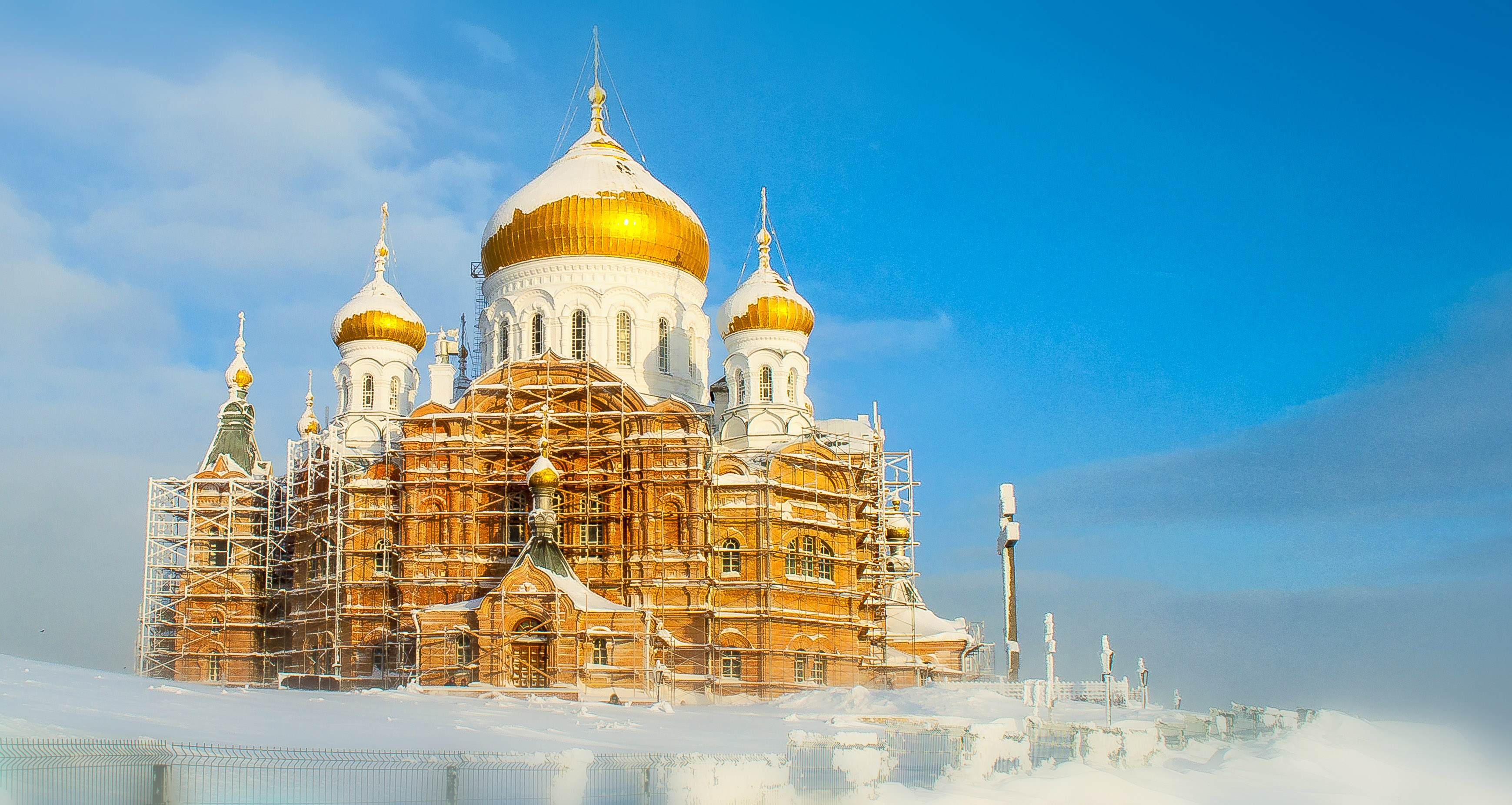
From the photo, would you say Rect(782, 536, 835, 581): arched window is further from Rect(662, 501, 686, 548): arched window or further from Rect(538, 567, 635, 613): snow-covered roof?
Rect(538, 567, 635, 613): snow-covered roof

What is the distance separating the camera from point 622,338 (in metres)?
40.2

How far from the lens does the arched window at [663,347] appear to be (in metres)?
40.2

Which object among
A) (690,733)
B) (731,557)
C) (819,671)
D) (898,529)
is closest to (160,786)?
(690,733)

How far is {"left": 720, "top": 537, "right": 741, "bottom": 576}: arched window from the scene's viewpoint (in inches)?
1422

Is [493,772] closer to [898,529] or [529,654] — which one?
[529,654]

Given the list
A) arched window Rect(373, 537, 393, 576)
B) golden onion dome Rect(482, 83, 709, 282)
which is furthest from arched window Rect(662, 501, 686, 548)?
golden onion dome Rect(482, 83, 709, 282)

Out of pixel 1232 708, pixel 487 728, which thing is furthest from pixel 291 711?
pixel 1232 708

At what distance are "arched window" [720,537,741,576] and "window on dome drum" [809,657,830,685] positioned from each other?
2930 millimetres

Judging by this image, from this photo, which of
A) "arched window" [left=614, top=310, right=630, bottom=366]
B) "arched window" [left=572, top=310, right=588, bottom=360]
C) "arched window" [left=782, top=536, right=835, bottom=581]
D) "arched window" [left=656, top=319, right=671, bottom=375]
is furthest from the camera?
"arched window" [left=656, top=319, right=671, bottom=375]

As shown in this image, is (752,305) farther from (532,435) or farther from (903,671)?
(903,671)

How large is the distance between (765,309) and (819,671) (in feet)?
32.3

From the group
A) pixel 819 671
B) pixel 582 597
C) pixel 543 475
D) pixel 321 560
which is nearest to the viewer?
pixel 582 597

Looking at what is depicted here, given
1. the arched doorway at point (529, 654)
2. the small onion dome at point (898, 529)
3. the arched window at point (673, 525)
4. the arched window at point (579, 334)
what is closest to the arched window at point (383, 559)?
the arched doorway at point (529, 654)

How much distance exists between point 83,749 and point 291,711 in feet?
23.7
